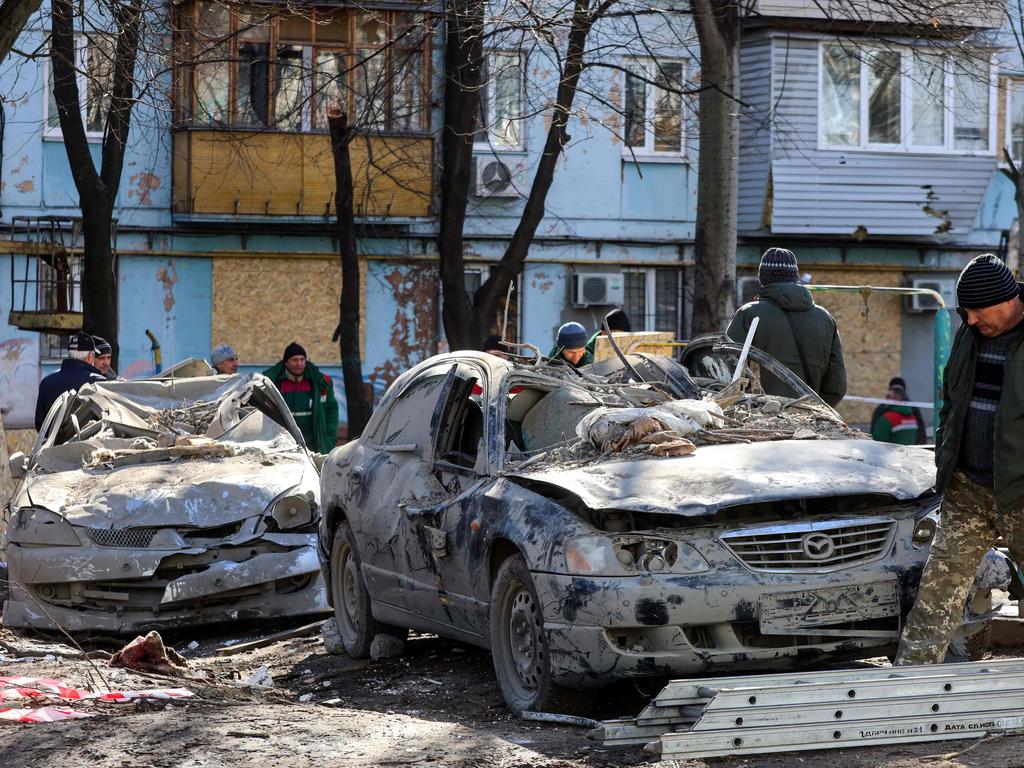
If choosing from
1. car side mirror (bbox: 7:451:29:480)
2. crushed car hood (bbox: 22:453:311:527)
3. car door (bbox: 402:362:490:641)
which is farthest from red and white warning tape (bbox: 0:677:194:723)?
car side mirror (bbox: 7:451:29:480)

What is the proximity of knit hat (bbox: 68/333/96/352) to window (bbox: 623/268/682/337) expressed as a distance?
11886 mm

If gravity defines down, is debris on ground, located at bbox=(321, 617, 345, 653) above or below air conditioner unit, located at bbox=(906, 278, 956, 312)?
below

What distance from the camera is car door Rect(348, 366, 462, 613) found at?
796cm

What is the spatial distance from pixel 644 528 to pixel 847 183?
18867 millimetres

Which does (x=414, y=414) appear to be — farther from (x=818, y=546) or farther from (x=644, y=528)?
(x=818, y=546)

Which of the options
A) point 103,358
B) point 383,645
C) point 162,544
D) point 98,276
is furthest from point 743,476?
point 98,276

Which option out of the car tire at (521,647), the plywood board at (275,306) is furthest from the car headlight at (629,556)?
the plywood board at (275,306)

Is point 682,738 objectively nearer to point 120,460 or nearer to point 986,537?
point 986,537

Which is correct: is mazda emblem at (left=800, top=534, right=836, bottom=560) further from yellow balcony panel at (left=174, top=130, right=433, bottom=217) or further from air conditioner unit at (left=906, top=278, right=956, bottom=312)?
air conditioner unit at (left=906, top=278, right=956, bottom=312)

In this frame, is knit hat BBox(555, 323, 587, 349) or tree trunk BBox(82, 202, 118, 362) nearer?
knit hat BBox(555, 323, 587, 349)

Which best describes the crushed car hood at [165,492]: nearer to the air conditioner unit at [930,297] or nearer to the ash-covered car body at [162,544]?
the ash-covered car body at [162,544]

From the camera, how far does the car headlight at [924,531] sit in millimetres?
6578

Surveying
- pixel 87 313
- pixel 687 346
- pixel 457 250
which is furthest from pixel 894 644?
pixel 87 313

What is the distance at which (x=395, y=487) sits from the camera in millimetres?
8203
